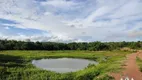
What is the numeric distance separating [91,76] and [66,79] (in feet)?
7.87

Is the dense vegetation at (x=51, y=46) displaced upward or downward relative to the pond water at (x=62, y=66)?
upward

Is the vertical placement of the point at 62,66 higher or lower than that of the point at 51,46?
lower

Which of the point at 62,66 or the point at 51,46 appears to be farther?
the point at 51,46

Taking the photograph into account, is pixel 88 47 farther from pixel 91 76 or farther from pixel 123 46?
pixel 91 76

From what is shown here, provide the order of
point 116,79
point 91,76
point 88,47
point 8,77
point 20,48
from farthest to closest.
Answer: point 88,47, point 20,48, point 8,77, point 91,76, point 116,79

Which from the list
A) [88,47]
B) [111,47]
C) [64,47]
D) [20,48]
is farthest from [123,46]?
[20,48]

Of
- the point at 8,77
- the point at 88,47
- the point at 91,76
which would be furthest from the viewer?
the point at 88,47

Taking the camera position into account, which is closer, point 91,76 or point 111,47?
point 91,76

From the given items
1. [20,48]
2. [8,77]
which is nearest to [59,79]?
[8,77]

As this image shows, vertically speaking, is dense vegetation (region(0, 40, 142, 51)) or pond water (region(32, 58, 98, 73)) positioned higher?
dense vegetation (region(0, 40, 142, 51))

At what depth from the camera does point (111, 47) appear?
367 ft

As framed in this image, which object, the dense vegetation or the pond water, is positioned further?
the dense vegetation

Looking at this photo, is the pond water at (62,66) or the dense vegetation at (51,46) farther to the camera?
the dense vegetation at (51,46)

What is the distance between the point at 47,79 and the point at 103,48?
9081 centimetres
